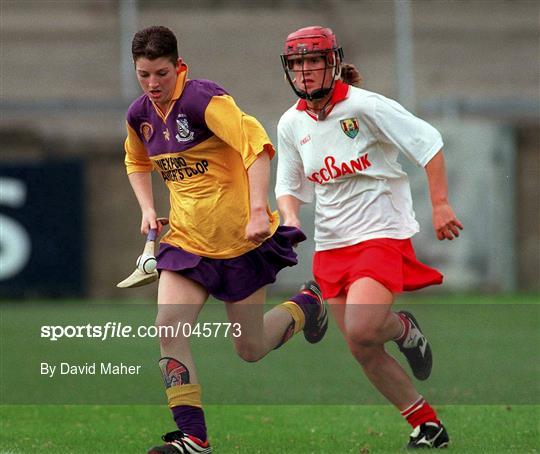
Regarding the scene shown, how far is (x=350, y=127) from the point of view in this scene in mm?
6039

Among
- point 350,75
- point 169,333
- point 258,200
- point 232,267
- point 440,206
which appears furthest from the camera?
point 350,75

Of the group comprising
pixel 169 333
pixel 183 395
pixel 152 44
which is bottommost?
pixel 183 395

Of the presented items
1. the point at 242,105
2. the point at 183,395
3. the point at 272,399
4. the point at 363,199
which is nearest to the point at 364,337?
the point at 363,199

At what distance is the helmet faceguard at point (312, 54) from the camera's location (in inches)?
237

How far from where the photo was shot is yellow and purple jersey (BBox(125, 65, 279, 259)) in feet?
18.6

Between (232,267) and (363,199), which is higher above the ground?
(363,199)

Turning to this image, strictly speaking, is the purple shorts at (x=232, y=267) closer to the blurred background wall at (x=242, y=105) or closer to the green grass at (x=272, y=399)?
the green grass at (x=272, y=399)

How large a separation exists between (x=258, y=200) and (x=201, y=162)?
0.42 meters

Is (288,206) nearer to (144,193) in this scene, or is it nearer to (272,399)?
(144,193)

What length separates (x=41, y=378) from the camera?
799 centimetres

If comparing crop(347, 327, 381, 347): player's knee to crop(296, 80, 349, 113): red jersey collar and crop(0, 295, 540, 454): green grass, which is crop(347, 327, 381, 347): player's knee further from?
crop(296, 80, 349, 113): red jersey collar

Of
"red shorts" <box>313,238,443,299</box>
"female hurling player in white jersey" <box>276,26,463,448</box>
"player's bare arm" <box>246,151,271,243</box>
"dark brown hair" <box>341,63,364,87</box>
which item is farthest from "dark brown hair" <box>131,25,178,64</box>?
"red shorts" <box>313,238,443,299</box>

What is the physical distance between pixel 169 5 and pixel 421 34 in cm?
361

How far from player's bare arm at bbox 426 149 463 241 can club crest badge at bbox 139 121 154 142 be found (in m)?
1.26
